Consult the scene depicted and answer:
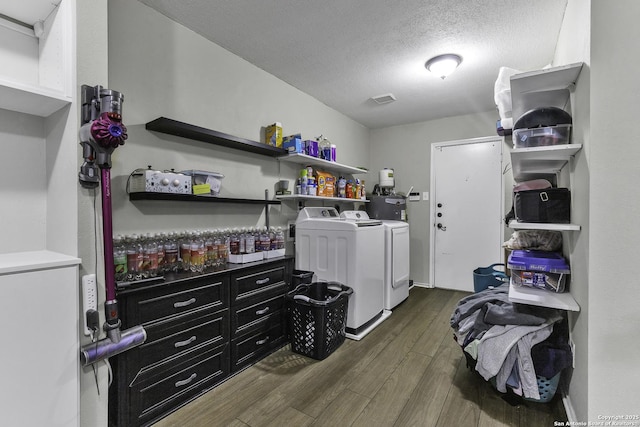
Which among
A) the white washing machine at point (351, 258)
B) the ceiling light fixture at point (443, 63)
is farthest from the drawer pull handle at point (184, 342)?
the ceiling light fixture at point (443, 63)

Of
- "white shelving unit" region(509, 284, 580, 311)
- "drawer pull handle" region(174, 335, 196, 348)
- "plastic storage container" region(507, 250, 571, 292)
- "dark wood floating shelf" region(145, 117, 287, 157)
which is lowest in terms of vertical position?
"drawer pull handle" region(174, 335, 196, 348)

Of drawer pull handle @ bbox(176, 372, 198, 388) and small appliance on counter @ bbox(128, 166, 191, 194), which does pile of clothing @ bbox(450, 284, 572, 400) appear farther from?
small appliance on counter @ bbox(128, 166, 191, 194)

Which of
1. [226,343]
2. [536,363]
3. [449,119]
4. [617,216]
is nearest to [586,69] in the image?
[617,216]

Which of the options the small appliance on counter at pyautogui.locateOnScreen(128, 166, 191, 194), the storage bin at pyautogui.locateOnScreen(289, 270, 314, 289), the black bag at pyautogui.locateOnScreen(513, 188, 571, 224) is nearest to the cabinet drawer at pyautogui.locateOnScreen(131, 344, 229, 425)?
the storage bin at pyautogui.locateOnScreen(289, 270, 314, 289)

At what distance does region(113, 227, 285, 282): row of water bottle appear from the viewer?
5.42 ft

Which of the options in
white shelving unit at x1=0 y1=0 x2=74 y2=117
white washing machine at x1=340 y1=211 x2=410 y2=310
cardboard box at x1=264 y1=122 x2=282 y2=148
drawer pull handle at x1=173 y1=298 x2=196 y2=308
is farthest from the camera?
white washing machine at x1=340 y1=211 x2=410 y2=310

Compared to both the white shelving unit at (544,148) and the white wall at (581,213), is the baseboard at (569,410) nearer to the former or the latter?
the white wall at (581,213)

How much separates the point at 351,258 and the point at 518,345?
1.32 metres

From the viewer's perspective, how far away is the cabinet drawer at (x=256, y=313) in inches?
78.9

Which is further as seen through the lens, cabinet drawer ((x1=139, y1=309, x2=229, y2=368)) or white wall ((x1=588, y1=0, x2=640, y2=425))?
cabinet drawer ((x1=139, y1=309, x2=229, y2=368))

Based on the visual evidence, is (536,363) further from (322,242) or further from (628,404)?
(322,242)

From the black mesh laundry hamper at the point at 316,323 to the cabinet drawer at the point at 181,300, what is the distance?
613mm

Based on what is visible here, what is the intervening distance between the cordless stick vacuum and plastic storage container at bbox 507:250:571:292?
2060 millimetres

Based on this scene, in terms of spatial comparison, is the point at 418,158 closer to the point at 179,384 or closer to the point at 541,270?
the point at 541,270
